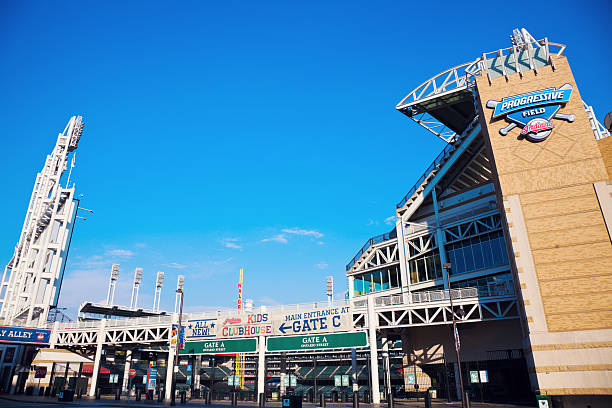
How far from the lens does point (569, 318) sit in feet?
79.2

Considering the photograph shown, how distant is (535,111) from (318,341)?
2364 cm

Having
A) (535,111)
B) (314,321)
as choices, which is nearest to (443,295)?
(314,321)

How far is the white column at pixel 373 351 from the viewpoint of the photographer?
30.6m

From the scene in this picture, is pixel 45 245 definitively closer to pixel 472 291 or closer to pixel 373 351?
pixel 373 351

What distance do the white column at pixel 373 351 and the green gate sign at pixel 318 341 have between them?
3.02 feet

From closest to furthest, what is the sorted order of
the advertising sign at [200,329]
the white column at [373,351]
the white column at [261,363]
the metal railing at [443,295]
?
the white column at [373,351], the metal railing at [443,295], the white column at [261,363], the advertising sign at [200,329]

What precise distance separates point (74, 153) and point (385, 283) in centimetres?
5719

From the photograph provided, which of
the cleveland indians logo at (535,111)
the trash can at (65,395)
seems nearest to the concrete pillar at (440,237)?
the cleveland indians logo at (535,111)

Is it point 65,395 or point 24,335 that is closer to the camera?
point 65,395

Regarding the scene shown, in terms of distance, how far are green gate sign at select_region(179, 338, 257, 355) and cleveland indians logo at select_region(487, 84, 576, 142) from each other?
26475mm

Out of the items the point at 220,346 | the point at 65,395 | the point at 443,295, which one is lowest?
the point at 65,395

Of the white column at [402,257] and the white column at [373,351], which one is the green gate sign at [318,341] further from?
the white column at [402,257]

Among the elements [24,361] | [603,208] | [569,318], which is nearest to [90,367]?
[24,361]

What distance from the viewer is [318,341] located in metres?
33.4
